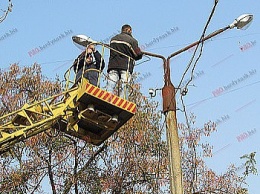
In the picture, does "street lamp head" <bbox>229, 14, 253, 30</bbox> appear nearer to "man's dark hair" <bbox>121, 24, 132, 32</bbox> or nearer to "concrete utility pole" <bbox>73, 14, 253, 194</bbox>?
"concrete utility pole" <bbox>73, 14, 253, 194</bbox>

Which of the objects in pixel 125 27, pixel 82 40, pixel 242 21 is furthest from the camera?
pixel 125 27

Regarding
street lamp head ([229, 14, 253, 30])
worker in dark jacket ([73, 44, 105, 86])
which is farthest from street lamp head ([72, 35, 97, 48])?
street lamp head ([229, 14, 253, 30])

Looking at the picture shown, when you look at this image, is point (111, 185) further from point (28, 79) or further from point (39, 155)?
point (28, 79)

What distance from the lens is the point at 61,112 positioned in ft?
24.7

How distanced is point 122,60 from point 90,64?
573 millimetres

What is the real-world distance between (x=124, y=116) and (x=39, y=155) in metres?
6.47

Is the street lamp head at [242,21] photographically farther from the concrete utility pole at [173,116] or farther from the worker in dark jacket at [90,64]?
the worker in dark jacket at [90,64]

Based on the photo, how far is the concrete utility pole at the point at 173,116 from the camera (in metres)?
5.70

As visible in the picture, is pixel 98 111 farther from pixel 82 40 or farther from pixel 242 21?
pixel 242 21

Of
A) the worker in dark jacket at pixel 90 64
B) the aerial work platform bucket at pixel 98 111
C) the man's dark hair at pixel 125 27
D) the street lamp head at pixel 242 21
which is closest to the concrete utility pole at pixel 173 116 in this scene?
the street lamp head at pixel 242 21

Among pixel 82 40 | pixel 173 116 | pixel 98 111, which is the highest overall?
pixel 82 40

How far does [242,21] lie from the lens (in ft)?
19.9

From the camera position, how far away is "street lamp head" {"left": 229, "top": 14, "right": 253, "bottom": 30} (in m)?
6.07

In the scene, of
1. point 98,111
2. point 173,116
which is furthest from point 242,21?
point 98,111
